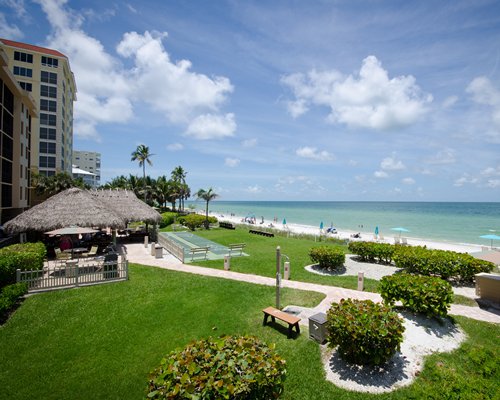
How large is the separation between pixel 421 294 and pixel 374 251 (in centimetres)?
982

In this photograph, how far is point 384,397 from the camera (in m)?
5.55

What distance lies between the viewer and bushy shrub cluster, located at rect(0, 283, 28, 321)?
29.1ft

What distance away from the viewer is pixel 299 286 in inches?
487

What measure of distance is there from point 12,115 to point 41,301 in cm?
2828

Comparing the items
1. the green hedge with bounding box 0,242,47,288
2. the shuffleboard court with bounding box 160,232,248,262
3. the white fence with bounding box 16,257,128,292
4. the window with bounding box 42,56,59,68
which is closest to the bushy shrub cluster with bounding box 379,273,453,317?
the white fence with bounding box 16,257,128,292

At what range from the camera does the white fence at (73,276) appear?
36.2ft

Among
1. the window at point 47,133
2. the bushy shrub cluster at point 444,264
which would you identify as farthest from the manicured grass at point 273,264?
the window at point 47,133

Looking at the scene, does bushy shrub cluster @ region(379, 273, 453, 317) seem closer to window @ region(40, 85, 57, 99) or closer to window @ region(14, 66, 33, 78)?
window @ region(40, 85, 57, 99)

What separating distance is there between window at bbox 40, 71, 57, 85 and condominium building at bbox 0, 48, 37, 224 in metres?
17.6

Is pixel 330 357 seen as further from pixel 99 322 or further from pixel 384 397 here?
pixel 99 322

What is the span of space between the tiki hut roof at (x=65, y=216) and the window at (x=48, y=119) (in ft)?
120

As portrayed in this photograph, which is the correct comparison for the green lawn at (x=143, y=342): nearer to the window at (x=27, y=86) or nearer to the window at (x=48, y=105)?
the window at (x=48, y=105)

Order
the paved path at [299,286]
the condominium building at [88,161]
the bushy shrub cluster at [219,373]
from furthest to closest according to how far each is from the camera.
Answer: the condominium building at [88,161], the paved path at [299,286], the bushy shrub cluster at [219,373]

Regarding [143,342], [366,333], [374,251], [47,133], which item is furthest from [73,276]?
[47,133]
